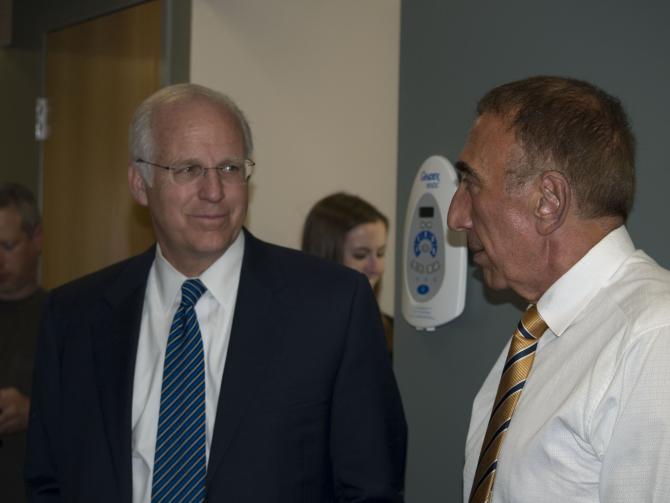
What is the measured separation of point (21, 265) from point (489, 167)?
1973 mm

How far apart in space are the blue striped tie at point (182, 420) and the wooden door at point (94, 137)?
6.44 ft

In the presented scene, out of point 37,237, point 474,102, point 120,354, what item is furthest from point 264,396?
point 37,237

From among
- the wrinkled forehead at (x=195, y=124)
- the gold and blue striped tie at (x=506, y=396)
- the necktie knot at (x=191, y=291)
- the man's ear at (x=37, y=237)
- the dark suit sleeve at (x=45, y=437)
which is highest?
the wrinkled forehead at (x=195, y=124)

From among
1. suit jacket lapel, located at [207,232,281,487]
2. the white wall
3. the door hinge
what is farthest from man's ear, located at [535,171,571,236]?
the door hinge

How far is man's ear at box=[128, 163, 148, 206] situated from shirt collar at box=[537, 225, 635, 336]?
111 centimetres

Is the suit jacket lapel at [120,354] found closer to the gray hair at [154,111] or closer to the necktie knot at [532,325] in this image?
the gray hair at [154,111]

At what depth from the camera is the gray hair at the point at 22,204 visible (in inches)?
117

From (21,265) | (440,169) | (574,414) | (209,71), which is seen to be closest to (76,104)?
(209,71)

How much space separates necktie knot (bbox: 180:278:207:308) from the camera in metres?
1.91

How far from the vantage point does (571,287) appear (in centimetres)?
140

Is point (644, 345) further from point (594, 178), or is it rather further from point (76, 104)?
point (76, 104)

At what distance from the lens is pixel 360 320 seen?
189 centimetres

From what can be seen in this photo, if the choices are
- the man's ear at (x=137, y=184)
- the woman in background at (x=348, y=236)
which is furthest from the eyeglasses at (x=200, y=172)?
the woman in background at (x=348, y=236)

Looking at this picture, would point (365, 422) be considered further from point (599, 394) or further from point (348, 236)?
point (348, 236)
